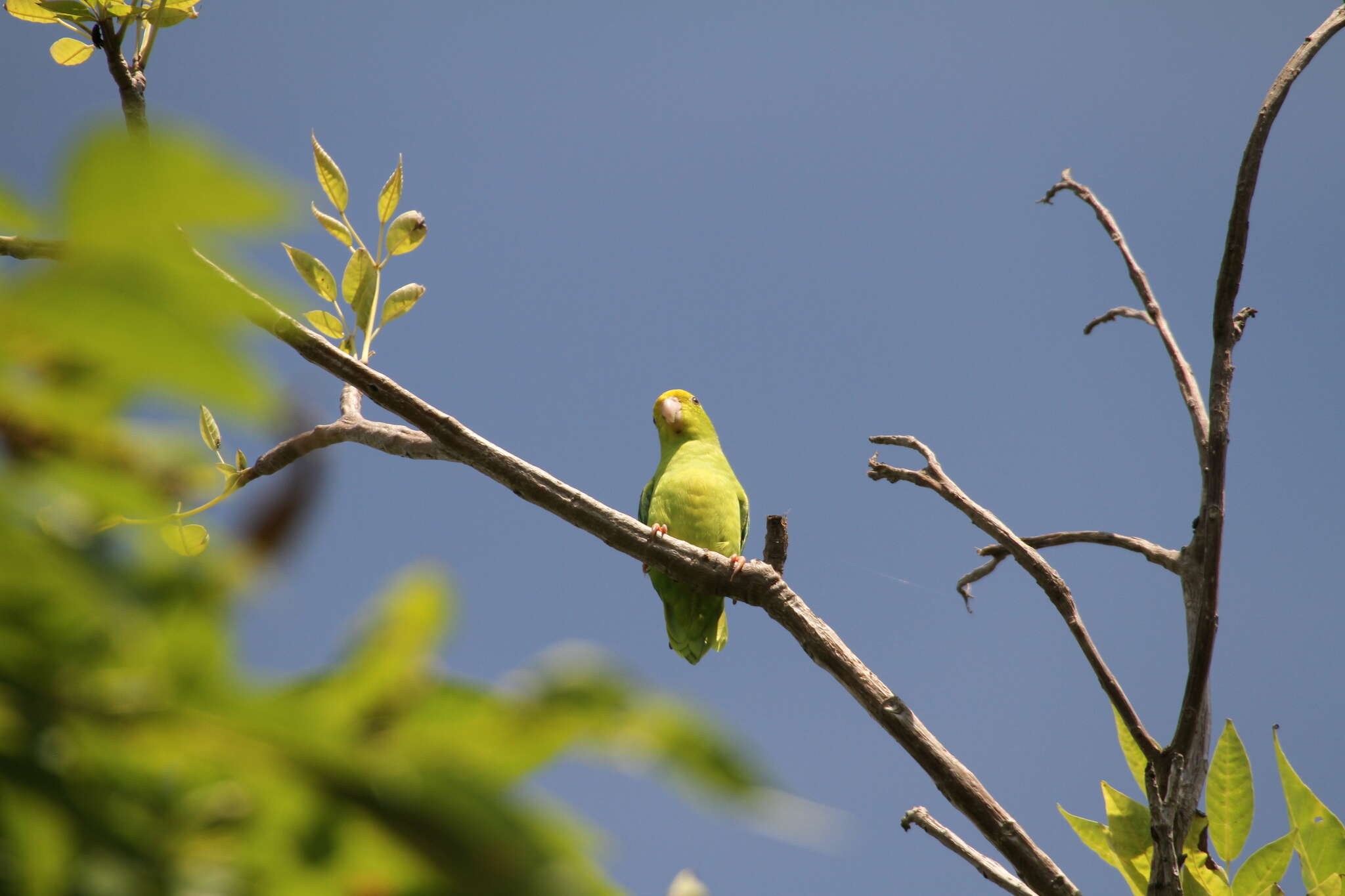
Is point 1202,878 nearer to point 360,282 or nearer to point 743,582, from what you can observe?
point 743,582

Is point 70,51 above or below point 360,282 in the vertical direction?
above

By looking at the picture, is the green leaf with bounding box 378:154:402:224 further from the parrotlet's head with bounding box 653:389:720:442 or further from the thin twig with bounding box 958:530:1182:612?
the parrotlet's head with bounding box 653:389:720:442

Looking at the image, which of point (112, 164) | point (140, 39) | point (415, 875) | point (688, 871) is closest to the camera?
point (112, 164)

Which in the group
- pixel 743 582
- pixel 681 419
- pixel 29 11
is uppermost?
pixel 681 419

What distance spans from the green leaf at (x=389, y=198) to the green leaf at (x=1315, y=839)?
6.83 ft

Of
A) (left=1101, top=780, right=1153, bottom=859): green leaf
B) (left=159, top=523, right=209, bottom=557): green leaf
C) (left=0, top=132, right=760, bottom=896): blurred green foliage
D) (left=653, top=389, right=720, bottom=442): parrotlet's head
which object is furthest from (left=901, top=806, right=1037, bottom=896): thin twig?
(left=653, top=389, right=720, bottom=442): parrotlet's head

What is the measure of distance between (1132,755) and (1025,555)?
1.57 ft

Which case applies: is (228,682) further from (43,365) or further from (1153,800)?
(1153,800)

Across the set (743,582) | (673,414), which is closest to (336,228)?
(743,582)

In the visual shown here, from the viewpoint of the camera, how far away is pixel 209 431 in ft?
6.94

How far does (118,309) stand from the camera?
28 cm

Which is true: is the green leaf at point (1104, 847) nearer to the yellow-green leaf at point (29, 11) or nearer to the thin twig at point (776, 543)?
the thin twig at point (776, 543)

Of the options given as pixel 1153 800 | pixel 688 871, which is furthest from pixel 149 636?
pixel 1153 800

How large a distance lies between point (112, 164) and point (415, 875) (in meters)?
0.27
